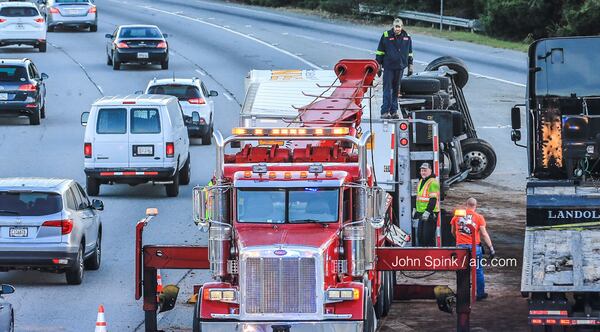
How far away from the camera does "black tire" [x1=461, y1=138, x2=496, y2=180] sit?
113 ft

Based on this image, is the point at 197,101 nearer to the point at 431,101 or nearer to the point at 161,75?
the point at 431,101

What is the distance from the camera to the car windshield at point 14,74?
42750 millimetres

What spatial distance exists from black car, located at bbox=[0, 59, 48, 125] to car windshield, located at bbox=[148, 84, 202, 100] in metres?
5.08

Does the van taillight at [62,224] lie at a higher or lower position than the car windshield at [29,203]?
lower

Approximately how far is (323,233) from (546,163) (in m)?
6.64

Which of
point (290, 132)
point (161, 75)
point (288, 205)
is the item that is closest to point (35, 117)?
point (161, 75)

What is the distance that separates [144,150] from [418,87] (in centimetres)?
576

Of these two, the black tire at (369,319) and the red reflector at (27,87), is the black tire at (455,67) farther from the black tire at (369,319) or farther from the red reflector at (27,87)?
the black tire at (369,319)

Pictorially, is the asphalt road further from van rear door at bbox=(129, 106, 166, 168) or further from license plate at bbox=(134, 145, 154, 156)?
license plate at bbox=(134, 145, 154, 156)

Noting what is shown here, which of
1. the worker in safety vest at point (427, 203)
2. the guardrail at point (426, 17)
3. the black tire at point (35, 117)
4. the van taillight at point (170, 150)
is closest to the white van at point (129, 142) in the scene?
the van taillight at point (170, 150)

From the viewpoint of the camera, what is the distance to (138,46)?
179ft

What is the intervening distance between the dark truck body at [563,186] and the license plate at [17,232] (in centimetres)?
725

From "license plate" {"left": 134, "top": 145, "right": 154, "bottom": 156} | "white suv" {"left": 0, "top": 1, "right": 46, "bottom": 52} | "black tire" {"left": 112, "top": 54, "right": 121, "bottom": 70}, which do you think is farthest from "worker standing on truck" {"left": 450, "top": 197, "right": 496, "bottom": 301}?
"white suv" {"left": 0, "top": 1, "right": 46, "bottom": 52}

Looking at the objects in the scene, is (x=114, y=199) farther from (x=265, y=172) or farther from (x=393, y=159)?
(x=265, y=172)
